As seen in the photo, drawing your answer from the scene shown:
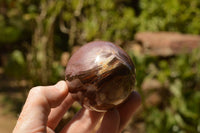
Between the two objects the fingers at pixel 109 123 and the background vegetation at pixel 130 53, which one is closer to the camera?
the fingers at pixel 109 123

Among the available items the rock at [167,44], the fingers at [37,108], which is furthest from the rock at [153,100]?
the fingers at [37,108]

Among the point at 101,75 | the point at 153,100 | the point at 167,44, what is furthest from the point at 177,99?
the point at 101,75

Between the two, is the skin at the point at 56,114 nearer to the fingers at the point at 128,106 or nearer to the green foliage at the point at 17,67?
the fingers at the point at 128,106

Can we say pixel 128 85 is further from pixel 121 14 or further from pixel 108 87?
pixel 121 14

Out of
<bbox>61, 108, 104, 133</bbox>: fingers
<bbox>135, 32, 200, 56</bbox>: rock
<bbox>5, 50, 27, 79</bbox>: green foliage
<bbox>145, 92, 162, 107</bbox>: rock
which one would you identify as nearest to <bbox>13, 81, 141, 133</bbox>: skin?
<bbox>61, 108, 104, 133</bbox>: fingers

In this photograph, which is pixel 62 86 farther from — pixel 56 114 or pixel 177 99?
pixel 177 99

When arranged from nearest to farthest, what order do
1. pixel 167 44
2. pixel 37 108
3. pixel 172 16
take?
pixel 37 108, pixel 167 44, pixel 172 16

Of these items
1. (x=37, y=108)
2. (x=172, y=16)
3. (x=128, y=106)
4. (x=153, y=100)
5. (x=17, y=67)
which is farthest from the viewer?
(x=172, y=16)
